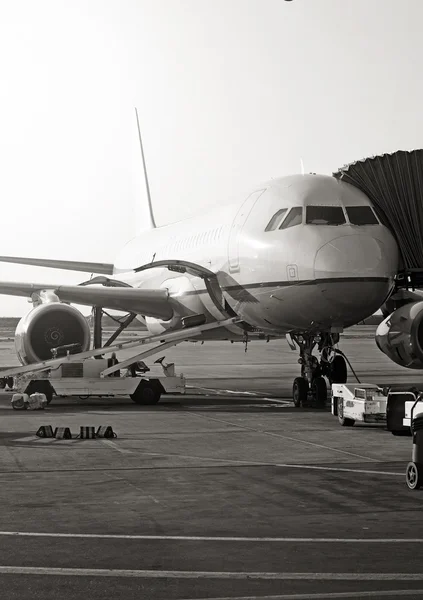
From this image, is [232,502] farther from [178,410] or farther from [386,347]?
[386,347]

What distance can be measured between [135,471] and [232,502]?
203 centimetres

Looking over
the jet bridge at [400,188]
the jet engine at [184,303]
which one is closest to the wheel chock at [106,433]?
the jet engine at [184,303]

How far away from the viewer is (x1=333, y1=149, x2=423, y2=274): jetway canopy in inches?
846

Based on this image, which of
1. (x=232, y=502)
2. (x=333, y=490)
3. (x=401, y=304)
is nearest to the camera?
(x=232, y=502)

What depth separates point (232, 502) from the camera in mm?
8320

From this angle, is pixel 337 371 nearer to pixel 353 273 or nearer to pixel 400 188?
pixel 353 273

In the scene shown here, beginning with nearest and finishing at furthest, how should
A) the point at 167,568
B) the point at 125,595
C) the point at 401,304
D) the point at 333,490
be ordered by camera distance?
1. the point at 125,595
2. the point at 167,568
3. the point at 333,490
4. the point at 401,304

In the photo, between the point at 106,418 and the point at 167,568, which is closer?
the point at 167,568

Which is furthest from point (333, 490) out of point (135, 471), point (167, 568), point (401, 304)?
point (401, 304)

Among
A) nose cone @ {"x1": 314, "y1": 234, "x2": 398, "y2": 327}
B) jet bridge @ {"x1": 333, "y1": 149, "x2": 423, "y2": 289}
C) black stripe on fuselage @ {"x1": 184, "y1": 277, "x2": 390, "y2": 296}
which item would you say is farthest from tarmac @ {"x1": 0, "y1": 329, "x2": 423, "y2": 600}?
jet bridge @ {"x1": 333, "y1": 149, "x2": 423, "y2": 289}

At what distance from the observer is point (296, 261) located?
1605cm

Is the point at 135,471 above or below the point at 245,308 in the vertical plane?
below

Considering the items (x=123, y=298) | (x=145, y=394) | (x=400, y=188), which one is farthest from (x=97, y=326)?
(x=400, y=188)

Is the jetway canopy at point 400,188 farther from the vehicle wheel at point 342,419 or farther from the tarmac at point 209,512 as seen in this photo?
the tarmac at point 209,512
